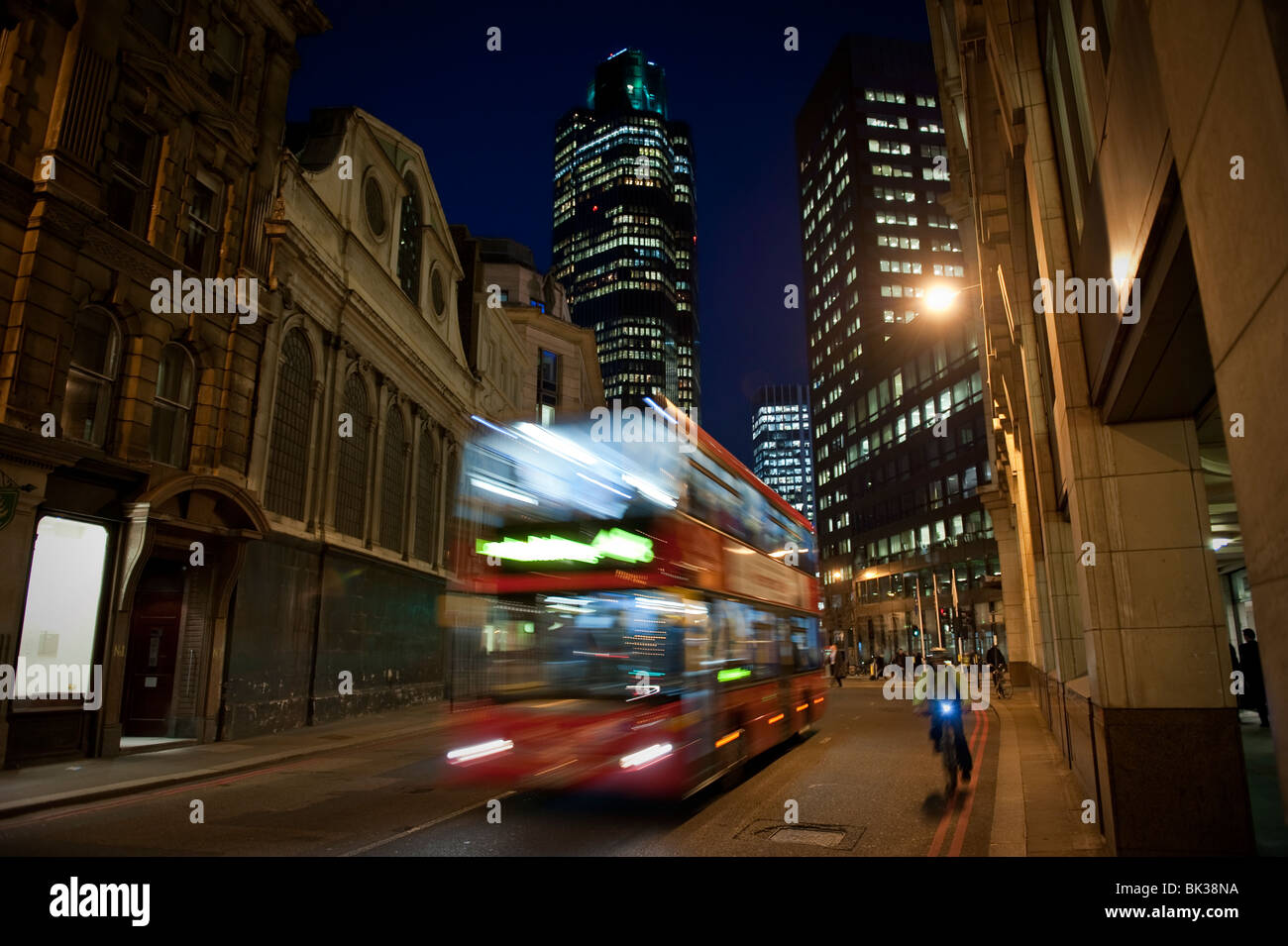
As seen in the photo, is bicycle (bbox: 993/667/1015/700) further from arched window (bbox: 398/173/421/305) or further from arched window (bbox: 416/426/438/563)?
arched window (bbox: 398/173/421/305)

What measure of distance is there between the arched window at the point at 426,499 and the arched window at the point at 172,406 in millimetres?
11794

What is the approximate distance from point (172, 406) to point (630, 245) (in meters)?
170

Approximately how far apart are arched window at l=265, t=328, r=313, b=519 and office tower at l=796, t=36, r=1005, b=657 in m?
28.8

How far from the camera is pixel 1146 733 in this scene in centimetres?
679

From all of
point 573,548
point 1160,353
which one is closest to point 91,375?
point 573,548

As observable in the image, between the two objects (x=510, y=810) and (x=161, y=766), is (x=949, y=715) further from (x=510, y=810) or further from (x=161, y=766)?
(x=161, y=766)

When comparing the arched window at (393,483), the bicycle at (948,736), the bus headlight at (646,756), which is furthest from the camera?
the arched window at (393,483)

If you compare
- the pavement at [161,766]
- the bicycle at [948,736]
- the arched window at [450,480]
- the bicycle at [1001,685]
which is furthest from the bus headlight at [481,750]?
the bicycle at [1001,685]

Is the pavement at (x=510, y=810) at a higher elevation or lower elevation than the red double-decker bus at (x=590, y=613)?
lower

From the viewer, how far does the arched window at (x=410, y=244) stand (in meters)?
27.6

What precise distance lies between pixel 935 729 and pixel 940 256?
10039 centimetres

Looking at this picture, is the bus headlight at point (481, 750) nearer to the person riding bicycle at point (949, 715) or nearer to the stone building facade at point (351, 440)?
the person riding bicycle at point (949, 715)

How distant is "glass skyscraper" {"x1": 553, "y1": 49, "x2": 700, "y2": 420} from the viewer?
17538cm

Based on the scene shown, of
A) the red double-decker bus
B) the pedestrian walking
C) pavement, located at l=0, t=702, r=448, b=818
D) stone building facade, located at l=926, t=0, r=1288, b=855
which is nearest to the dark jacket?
the pedestrian walking
